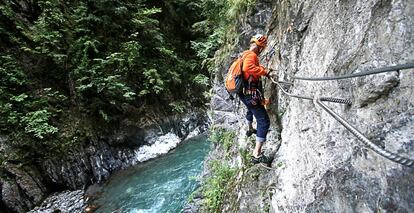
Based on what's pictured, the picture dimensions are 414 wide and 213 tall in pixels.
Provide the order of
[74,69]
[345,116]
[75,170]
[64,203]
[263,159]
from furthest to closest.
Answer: [74,69]
[75,170]
[64,203]
[263,159]
[345,116]

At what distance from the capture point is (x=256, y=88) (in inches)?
182

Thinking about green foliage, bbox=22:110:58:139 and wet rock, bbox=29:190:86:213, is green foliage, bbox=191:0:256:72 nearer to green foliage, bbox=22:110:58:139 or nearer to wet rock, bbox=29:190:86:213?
green foliage, bbox=22:110:58:139

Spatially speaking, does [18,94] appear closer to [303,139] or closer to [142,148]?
[142,148]

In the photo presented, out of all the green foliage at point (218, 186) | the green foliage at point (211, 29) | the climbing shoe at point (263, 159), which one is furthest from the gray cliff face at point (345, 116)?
the green foliage at point (211, 29)

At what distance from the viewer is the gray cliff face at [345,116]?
7.44ft

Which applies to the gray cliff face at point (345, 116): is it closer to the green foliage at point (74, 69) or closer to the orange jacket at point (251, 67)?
the orange jacket at point (251, 67)

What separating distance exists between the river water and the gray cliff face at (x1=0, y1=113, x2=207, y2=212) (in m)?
0.63

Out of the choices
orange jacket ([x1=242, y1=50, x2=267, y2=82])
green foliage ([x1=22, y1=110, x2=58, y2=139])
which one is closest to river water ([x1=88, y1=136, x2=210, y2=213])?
green foliage ([x1=22, y1=110, x2=58, y2=139])

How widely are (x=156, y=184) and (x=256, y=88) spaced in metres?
6.96

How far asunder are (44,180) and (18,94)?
124 inches

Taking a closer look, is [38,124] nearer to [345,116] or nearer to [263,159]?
[263,159]

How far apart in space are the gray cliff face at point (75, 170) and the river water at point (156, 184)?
63 centimetres

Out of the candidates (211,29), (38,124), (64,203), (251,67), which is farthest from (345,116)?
(211,29)

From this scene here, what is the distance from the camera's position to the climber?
4.44m
